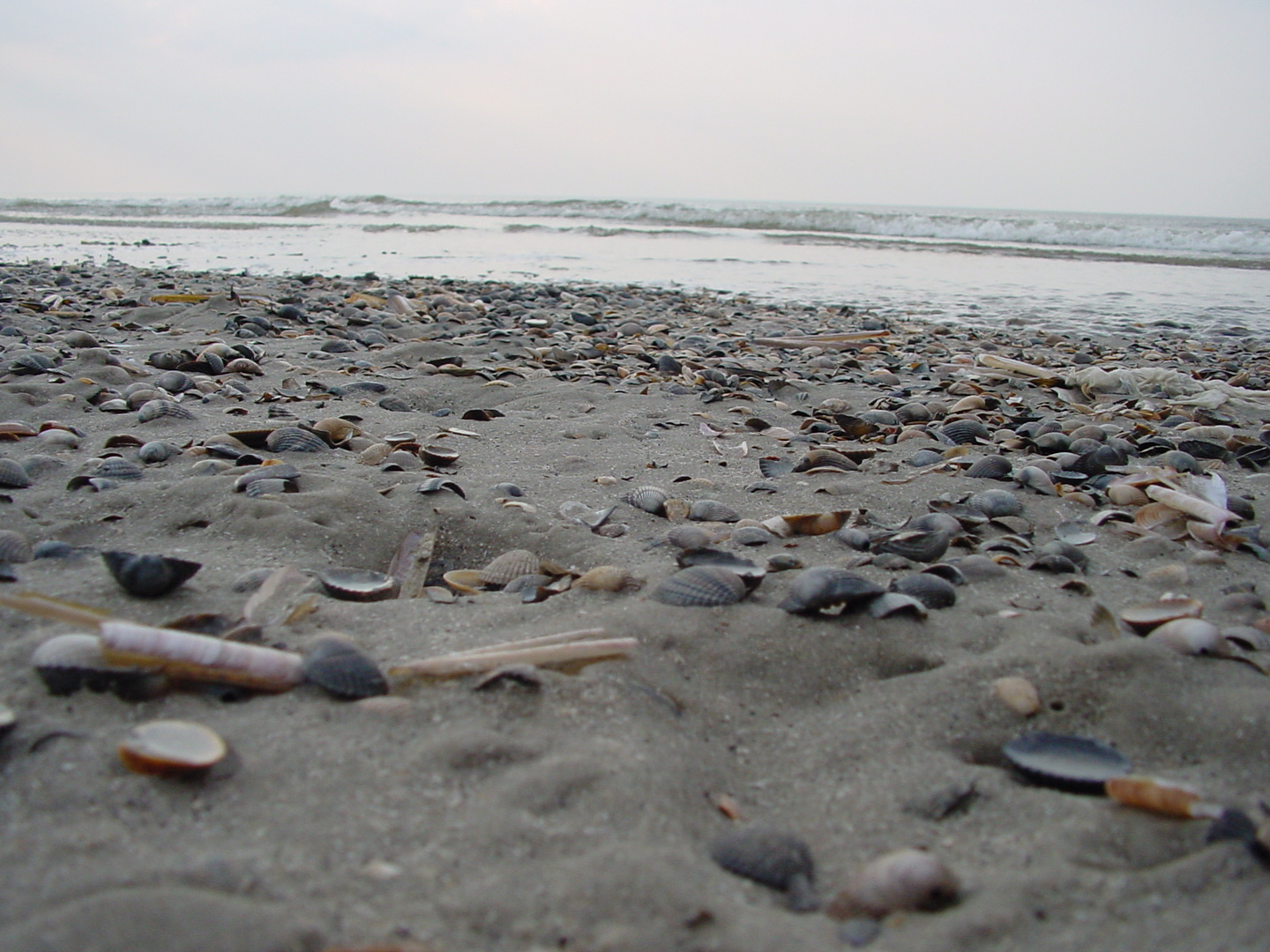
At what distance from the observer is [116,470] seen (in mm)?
2691

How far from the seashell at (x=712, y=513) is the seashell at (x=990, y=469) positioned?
3.28 ft

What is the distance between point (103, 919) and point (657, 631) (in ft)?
3.55

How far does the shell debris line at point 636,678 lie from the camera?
112 centimetres

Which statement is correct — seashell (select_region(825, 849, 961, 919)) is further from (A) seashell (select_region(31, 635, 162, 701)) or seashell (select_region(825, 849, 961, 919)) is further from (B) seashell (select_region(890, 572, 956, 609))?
(A) seashell (select_region(31, 635, 162, 701))

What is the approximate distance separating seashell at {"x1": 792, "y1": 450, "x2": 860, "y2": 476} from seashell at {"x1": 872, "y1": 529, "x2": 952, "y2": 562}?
86cm

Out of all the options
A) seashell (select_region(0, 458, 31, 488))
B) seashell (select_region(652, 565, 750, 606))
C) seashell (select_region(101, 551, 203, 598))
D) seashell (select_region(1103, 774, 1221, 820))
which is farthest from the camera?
seashell (select_region(0, 458, 31, 488))

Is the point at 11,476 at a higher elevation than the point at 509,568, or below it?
higher

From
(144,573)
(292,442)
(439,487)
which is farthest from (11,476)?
(439,487)

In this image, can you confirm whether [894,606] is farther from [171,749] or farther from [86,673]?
[86,673]

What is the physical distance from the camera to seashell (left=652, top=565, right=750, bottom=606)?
1938 mm

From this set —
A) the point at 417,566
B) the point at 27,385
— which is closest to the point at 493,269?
the point at 27,385

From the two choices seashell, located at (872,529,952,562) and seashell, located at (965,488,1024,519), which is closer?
seashell, located at (872,529,952,562)

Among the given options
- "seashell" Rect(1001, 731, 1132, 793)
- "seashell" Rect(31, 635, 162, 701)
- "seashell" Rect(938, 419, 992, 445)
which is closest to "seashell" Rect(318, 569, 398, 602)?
"seashell" Rect(31, 635, 162, 701)

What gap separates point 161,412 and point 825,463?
2.72 metres
